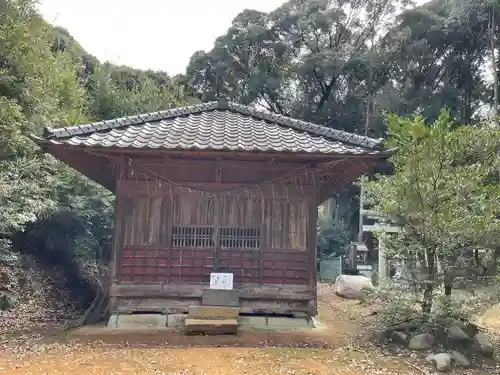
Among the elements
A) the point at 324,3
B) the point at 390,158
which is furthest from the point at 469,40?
the point at 390,158

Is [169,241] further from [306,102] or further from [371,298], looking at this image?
[306,102]

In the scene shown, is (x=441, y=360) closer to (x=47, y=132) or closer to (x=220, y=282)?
(x=220, y=282)

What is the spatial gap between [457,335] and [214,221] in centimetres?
487

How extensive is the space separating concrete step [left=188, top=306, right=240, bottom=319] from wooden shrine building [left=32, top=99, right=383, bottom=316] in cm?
33

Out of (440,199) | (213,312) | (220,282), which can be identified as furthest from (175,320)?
(440,199)

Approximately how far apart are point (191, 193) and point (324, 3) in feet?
82.9

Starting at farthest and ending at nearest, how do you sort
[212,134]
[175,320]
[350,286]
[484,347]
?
[350,286]
[212,134]
[175,320]
[484,347]

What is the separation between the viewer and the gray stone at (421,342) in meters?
7.57

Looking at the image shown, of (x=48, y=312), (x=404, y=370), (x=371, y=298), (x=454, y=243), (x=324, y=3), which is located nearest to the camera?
(x=404, y=370)

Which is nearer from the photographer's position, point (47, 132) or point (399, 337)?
point (399, 337)

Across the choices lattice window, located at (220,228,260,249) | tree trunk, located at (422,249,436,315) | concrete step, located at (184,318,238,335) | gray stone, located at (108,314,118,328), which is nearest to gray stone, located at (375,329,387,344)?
tree trunk, located at (422,249,436,315)

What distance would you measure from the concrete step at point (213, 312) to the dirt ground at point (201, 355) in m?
0.47

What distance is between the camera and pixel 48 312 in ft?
39.4

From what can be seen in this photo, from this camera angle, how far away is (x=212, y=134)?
9.20 m
